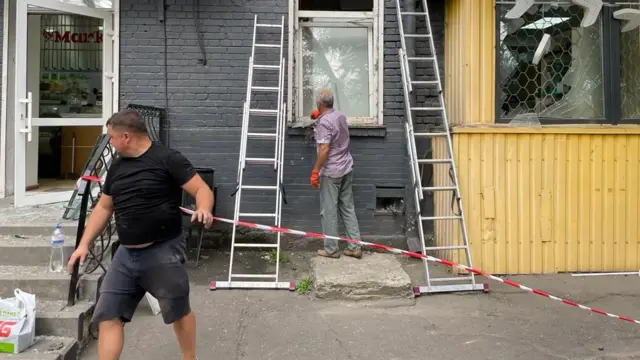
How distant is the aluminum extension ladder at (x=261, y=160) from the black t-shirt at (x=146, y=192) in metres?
2.00

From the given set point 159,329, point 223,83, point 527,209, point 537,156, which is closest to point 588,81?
point 537,156

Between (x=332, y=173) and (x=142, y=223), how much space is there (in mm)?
2810

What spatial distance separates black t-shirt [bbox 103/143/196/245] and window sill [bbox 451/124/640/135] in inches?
132

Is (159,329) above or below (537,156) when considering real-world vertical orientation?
below

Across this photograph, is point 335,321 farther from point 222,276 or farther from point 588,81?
point 588,81

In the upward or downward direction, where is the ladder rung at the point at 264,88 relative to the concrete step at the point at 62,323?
upward

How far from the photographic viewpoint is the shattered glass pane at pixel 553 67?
Answer: 6.16m

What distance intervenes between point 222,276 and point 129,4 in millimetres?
3405

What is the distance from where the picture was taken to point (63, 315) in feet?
13.5

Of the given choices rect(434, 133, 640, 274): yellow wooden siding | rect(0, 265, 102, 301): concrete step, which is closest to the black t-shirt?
rect(0, 265, 102, 301): concrete step

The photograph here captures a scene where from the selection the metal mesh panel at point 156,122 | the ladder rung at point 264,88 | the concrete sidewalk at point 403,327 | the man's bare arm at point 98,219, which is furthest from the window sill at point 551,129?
the man's bare arm at point 98,219

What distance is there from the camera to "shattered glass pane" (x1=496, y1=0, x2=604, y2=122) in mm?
6164

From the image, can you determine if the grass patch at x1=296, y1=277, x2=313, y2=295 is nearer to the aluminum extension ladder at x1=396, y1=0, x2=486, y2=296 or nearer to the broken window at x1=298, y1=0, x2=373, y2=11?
the aluminum extension ladder at x1=396, y1=0, x2=486, y2=296

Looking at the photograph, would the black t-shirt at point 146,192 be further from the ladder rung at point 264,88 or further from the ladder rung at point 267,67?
the ladder rung at point 267,67
